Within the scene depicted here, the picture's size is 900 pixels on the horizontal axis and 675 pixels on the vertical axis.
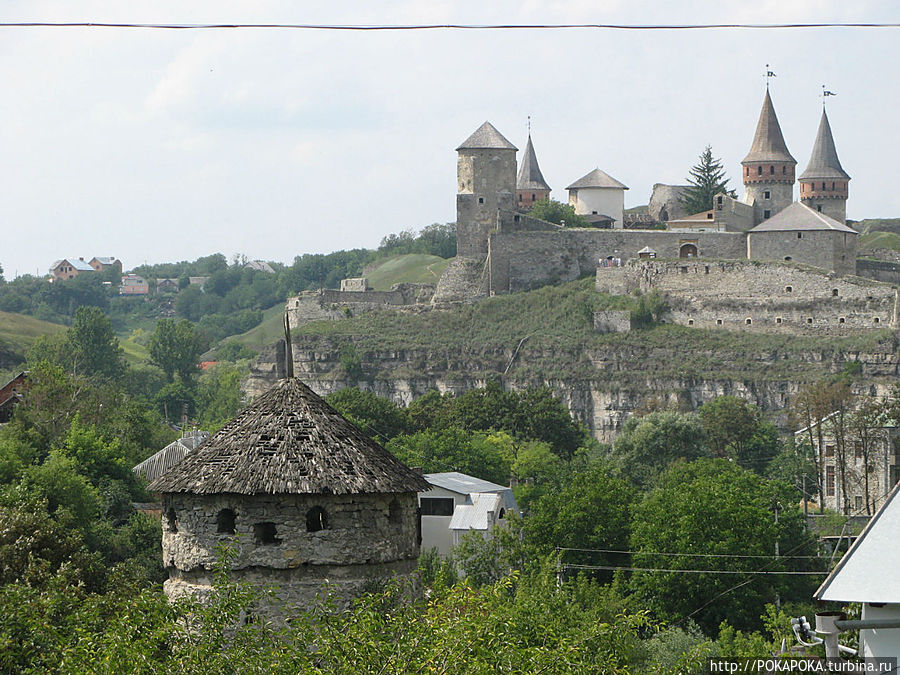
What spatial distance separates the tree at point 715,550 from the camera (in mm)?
44188

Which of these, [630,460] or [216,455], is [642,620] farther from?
[630,460]

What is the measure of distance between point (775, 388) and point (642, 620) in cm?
6596

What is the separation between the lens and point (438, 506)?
58.7 m

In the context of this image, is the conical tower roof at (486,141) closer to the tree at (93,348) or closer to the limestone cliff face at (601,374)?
the limestone cliff face at (601,374)

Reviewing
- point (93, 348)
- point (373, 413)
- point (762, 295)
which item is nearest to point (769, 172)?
point (762, 295)

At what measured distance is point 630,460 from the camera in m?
75.9

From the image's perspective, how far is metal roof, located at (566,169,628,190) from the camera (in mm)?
101000

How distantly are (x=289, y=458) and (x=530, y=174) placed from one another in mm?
90387

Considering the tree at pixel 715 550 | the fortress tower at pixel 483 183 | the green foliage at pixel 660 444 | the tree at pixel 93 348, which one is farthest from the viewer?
the tree at pixel 93 348

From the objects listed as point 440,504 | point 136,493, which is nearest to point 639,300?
point 440,504

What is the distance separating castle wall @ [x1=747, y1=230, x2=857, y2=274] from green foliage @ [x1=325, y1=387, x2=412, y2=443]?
2348 cm

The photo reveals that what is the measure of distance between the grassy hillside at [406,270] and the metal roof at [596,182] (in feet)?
120

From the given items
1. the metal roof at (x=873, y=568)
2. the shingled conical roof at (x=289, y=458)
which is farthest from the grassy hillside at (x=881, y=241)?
the metal roof at (x=873, y=568)

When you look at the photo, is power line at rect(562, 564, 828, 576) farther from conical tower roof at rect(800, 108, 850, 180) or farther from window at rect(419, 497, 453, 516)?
conical tower roof at rect(800, 108, 850, 180)
